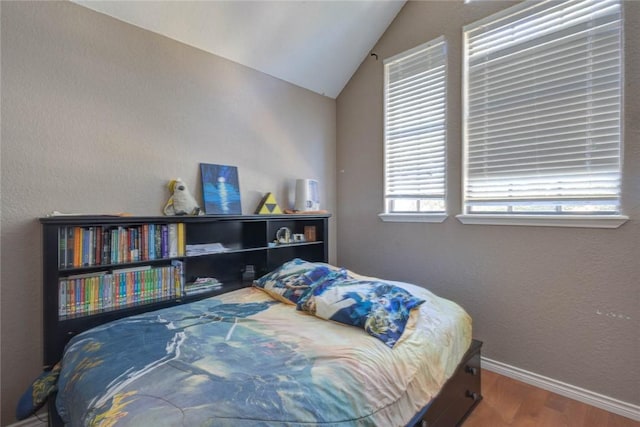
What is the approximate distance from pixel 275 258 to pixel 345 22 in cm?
221

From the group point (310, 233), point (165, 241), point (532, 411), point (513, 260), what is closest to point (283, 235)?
point (310, 233)

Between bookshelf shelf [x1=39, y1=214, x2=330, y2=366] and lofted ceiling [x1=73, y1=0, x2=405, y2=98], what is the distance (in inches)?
53.0

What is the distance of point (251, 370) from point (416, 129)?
235cm

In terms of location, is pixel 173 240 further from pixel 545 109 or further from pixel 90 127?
pixel 545 109

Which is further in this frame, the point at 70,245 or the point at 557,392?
the point at 557,392

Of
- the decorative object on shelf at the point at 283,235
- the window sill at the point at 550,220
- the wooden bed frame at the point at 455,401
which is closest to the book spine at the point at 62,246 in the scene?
the wooden bed frame at the point at 455,401

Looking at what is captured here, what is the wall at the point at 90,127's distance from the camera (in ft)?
5.31

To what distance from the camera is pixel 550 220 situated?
1964mm

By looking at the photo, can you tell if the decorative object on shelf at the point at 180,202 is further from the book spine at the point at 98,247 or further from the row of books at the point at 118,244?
the book spine at the point at 98,247

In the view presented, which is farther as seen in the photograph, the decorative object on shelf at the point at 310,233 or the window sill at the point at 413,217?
the decorative object on shelf at the point at 310,233

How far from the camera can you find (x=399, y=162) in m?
2.83

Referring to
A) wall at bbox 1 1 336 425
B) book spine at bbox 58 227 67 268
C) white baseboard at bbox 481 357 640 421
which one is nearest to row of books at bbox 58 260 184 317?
book spine at bbox 58 227 67 268

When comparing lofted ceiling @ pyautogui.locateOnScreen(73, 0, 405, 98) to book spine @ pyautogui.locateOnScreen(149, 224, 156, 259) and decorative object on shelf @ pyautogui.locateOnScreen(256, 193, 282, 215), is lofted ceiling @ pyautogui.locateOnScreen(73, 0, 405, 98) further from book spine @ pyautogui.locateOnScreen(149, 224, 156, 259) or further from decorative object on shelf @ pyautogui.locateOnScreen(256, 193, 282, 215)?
book spine @ pyautogui.locateOnScreen(149, 224, 156, 259)

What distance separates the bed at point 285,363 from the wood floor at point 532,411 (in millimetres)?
101
